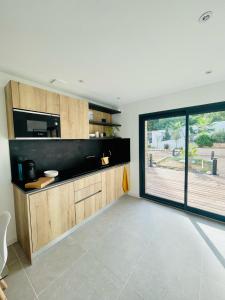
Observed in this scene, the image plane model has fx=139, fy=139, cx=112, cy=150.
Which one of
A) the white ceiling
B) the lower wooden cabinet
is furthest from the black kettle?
the white ceiling

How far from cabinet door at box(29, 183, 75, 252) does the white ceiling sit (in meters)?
1.71

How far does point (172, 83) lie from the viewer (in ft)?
8.11

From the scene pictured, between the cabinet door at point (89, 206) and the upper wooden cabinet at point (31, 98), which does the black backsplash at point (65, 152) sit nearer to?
the upper wooden cabinet at point (31, 98)

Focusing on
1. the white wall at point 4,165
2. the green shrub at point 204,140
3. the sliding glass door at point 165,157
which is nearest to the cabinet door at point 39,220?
the white wall at point 4,165

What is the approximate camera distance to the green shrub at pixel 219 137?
2561 mm

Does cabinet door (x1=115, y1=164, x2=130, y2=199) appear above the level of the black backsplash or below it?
below

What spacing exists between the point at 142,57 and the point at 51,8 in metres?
1.03

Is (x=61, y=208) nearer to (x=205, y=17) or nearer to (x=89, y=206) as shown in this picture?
(x=89, y=206)

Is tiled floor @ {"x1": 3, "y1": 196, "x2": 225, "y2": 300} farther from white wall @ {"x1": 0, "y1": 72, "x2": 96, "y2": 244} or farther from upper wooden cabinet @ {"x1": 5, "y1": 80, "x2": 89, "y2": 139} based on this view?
upper wooden cabinet @ {"x1": 5, "y1": 80, "x2": 89, "y2": 139}

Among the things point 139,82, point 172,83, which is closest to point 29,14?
point 139,82

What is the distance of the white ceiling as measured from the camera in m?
1.05

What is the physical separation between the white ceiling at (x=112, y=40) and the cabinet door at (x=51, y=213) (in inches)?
67.2

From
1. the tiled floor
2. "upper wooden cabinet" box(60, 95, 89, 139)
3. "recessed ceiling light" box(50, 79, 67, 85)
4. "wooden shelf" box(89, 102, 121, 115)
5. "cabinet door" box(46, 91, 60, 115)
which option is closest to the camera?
the tiled floor

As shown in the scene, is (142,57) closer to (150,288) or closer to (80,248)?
(150,288)
